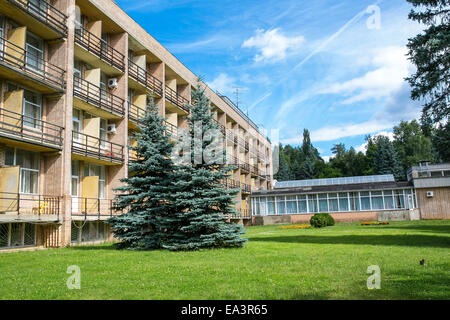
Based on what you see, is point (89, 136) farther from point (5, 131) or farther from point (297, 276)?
point (297, 276)

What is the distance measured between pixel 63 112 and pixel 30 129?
1.78 meters

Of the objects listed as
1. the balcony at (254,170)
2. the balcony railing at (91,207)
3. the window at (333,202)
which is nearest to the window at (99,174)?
the balcony railing at (91,207)

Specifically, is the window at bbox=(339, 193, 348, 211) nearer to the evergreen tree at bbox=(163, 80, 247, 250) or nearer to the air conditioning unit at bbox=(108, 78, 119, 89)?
the air conditioning unit at bbox=(108, 78, 119, 89)

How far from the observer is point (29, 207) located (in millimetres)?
16453

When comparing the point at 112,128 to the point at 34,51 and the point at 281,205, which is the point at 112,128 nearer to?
the point at 34,51

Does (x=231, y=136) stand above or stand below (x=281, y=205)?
above

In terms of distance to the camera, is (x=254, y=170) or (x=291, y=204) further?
(x=254, y=170)

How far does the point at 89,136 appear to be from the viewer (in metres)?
19.7

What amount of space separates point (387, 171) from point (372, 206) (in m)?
35.4

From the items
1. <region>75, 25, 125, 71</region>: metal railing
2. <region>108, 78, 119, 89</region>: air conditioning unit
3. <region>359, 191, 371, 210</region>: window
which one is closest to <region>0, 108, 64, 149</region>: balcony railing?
<region>75, 25, 125, 71</region>: metal railing

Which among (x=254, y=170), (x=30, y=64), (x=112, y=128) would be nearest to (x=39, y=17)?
(x=30, y=64)

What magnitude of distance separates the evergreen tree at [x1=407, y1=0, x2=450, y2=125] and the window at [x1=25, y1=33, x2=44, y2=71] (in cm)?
1654

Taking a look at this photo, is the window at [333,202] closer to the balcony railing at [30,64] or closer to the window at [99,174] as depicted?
the window at [99,174]
